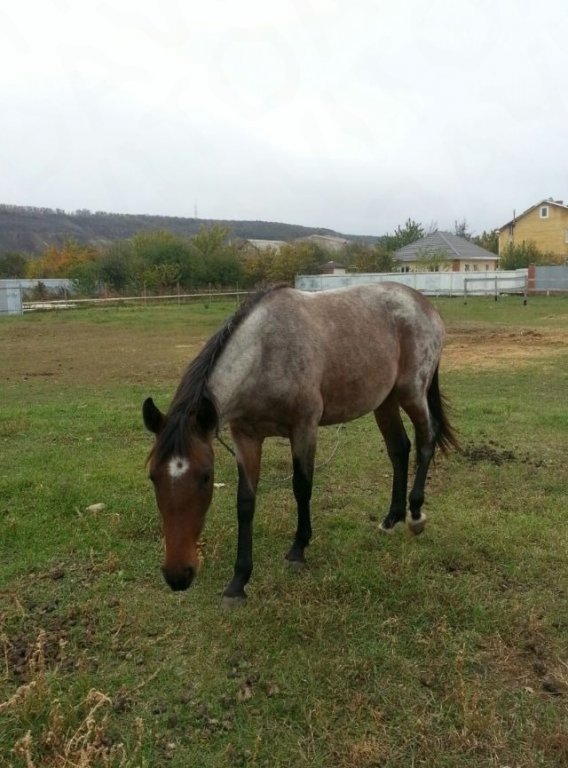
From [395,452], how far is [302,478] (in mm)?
1196

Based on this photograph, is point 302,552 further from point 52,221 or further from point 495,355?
point 52,221

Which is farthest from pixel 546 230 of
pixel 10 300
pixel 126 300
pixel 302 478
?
pixel 302 478

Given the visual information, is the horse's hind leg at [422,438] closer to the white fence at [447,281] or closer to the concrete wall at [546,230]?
the white fence at [447,281]

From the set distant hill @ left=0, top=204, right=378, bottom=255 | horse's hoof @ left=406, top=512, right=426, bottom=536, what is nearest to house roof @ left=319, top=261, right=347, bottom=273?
distant hill @ left=0, top=204, right=378, bottom=255

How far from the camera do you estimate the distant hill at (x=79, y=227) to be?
321 feet

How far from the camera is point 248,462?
3641 millimetres

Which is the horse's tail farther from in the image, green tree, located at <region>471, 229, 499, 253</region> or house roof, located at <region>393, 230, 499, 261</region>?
green tree, located at <region>471, 229, 499, 253</region>

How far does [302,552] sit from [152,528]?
1218 mm

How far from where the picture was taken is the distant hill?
9781 cm

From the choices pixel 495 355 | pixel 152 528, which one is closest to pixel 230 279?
pixel 495 355

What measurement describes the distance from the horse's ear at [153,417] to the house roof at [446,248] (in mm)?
49188

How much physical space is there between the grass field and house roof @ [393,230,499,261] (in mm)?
47184

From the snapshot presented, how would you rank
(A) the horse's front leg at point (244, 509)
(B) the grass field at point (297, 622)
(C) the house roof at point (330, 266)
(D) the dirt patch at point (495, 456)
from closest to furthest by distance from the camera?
(B) the grass field at point (297, 622) → (A) the horse's front leg at point (244, 509) → (D) the dirt patch at point (495, 456) → (C) the house roof at point (330, 266)

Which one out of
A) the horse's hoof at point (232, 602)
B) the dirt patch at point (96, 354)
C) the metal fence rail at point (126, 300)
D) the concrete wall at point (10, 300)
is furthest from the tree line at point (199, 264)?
the horse's hoof at point (232, 602)
